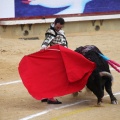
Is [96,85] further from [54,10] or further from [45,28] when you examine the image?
[54,10]

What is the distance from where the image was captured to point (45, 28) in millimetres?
21047

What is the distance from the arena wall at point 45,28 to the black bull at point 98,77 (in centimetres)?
1127

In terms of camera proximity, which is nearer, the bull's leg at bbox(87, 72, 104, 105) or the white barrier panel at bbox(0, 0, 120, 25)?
the bull's leg at bbox(87, 72, 104, 105)

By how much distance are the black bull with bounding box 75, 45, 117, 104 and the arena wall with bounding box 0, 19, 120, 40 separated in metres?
11.3

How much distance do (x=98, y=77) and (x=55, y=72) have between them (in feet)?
2.51

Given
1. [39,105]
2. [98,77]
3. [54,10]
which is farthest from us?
[54,10]

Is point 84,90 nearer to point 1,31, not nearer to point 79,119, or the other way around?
point 79,119

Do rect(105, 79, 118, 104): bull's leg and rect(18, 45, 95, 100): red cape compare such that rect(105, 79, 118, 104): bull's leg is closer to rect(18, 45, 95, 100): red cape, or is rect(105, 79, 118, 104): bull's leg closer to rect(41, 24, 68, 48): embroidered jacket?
rect(18, 45, 95, 100): red cape

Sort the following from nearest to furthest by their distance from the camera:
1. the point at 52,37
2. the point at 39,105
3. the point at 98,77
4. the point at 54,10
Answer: the point at 98,77
the point at 39,105
the point at 52,37
the point at 54,10

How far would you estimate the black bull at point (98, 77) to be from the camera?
29.9 ft

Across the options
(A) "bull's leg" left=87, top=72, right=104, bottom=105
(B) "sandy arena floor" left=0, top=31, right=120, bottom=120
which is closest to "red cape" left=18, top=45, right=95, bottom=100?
(A) "bull's leg" left=87, top=72, right=104, bottom=105

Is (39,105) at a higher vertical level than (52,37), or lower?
lower

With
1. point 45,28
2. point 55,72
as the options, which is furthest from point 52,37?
point 45,28

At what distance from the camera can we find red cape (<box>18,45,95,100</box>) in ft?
30.0
